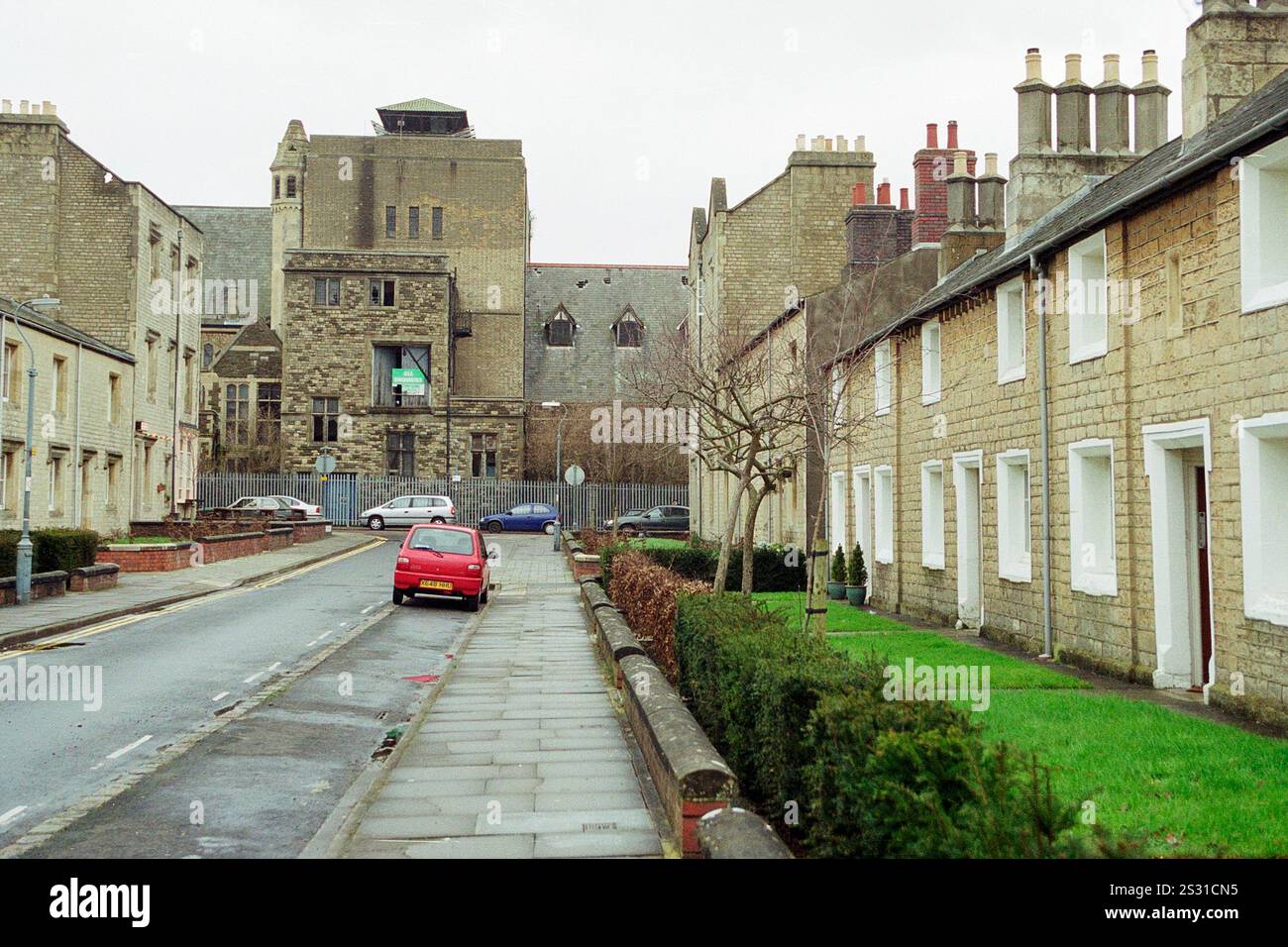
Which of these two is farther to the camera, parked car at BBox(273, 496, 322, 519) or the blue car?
the blue car

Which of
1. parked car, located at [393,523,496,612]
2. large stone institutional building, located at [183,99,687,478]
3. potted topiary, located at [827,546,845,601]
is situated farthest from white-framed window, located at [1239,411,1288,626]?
large stone institutional building, located at [183,99,687,478]

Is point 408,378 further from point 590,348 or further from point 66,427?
point 66,427

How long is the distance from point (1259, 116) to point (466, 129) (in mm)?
65242

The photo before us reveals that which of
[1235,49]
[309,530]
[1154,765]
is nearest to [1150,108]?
[1235,49]

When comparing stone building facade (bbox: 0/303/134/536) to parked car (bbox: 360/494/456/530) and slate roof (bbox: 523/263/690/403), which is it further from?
slate roof (bbox: 523/263/690/403)

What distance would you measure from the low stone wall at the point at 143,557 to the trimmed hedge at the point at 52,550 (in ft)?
12.2

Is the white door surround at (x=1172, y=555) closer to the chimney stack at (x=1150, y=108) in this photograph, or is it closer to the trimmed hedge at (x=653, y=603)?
the trimmed hedge at (x=653, y=603)

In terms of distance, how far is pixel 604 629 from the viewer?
15219mm

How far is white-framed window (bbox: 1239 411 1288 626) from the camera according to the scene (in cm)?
1014

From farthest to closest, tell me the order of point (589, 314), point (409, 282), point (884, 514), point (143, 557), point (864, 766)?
point (589, 314) < point (409, 282) < point (143, 557) < point (884, 514) < point (864, 766)

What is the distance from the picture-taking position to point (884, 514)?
2414 centimetres

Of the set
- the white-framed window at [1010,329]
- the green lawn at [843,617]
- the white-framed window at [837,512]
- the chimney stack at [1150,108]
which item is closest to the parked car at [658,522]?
the white-framed window at [837,512]

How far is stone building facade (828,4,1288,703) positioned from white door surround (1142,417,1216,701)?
0.02 m

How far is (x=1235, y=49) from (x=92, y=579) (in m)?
22.4
